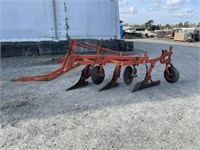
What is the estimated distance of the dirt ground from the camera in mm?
3275

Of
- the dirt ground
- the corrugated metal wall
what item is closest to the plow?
the dirt ground

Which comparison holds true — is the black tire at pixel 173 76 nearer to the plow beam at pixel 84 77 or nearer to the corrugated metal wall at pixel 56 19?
the plow beam at pixel 84 77

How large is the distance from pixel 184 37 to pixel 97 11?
13.5 metres

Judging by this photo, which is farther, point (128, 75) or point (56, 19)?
point (56, 19)

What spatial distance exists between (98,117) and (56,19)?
394 inches

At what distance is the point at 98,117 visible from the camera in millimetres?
4062

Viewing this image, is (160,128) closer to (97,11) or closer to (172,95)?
(172,95)

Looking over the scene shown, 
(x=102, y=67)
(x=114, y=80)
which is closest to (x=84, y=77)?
(x=102, y=67)

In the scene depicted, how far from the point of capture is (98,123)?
384 centimetres

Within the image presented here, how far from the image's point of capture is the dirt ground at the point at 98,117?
328cm

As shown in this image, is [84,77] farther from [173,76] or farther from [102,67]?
[173,76]

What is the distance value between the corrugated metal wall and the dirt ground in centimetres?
687

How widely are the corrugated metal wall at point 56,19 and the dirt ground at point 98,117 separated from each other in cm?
687

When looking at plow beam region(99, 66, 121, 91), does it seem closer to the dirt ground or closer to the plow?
the plow
